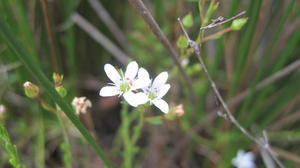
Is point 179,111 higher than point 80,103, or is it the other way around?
point 80,103

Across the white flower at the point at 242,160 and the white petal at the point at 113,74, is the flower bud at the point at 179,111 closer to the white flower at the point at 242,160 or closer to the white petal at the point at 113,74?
the white petal at the point at 113,74

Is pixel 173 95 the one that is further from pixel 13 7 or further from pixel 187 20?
pixel 13 7

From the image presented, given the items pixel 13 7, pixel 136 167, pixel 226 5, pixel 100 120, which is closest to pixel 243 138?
pixel 136 167

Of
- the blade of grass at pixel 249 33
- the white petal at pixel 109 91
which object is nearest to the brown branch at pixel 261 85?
the blade of grass at pixel 249 33

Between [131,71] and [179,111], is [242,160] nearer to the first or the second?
[179,111]

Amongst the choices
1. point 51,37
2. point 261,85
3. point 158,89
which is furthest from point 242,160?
point 51,37

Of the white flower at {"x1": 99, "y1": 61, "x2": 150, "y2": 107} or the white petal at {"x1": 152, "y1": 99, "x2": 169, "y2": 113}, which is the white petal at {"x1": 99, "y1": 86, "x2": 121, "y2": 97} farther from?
the white petal at {"x1": 152, "y1": 99, "x2": 169, "y2": 113}
